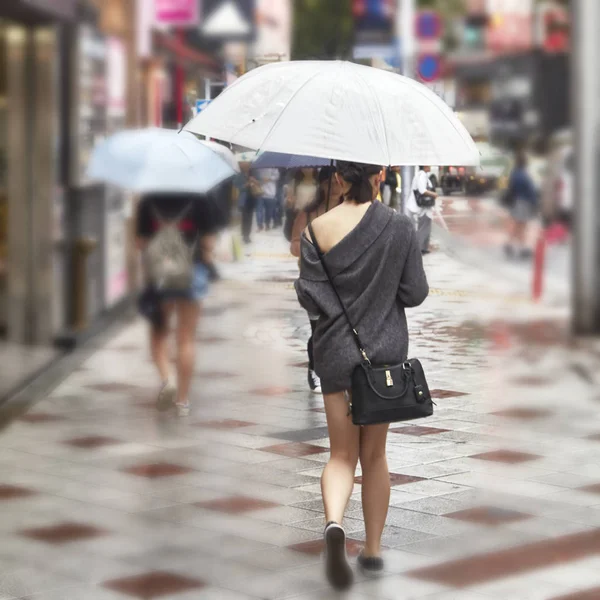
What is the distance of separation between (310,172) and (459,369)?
111 centimetres

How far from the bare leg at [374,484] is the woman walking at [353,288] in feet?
0.33

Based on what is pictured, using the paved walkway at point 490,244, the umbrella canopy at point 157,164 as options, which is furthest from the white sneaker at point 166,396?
the paved walkway at point 490,244

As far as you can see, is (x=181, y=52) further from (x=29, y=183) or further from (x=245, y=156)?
(x=245, y=156)

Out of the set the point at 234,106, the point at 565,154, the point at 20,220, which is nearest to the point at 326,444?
the point at 234,106

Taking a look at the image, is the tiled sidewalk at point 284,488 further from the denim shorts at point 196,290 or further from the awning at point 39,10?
the awning at point 39,10

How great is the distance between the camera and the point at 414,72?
619 centimetres

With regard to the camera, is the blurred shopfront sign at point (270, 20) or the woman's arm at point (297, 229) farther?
the blurred shopfront sign at point (270, 20)

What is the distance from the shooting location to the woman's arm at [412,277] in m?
5.26

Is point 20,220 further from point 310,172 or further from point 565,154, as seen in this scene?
point 565,154

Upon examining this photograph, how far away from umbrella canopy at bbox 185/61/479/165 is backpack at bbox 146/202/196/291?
111 inches

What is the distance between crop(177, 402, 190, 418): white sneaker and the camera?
906cm

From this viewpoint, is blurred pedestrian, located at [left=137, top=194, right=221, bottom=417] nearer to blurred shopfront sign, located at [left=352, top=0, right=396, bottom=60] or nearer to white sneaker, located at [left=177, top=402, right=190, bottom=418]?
white sneaker, located at [left=177, top=402, right=190, bottom=418]

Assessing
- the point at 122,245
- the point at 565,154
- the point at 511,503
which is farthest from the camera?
the point at 565,154

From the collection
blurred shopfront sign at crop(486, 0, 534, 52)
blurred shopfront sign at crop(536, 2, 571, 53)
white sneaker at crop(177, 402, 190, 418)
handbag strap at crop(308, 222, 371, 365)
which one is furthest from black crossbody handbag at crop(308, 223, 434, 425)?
blurred shopfront sign at crop(486, 0, 534, 52)
